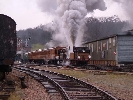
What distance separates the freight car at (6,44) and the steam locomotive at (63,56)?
656 inches

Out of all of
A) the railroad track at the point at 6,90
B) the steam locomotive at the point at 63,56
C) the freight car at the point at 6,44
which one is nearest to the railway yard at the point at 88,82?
the railroad track at the point at 6,90

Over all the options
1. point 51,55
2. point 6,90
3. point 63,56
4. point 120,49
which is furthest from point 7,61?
point 51,55

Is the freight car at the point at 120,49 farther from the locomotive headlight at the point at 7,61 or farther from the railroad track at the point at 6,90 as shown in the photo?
the railroad track at the point at 6,90

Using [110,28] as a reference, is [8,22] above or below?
below

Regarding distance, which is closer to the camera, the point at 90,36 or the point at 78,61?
the point at 78,61

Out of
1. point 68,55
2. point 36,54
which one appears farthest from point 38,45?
point 68,55

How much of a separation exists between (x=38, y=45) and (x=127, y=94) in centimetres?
10984

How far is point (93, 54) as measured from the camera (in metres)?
35.5

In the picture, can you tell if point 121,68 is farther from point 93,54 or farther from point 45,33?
point 45,33

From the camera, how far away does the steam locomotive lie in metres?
29.6

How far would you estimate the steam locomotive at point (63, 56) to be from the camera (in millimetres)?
29591

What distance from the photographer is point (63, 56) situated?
108 ft

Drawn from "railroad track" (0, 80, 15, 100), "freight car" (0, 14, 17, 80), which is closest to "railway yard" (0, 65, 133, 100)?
"railroad track" (0, 80, 15, 100)

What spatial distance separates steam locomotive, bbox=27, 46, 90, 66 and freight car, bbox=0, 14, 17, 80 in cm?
1665
